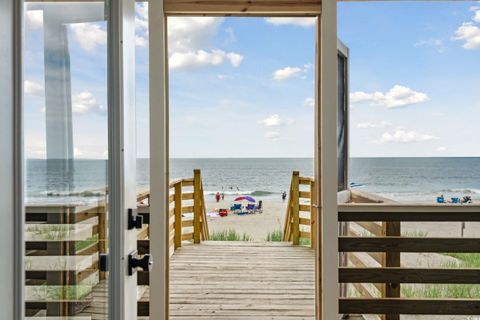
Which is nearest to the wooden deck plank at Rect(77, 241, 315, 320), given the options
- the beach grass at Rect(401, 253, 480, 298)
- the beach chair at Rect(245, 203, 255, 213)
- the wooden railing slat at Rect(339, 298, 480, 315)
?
the wooden railing slat at Rect(339, 298, 480, 315)

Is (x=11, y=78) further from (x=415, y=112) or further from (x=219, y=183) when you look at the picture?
(x=219, y=183)

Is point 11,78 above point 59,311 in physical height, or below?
above

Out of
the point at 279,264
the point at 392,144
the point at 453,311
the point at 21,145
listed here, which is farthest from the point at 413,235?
the point at 392,144

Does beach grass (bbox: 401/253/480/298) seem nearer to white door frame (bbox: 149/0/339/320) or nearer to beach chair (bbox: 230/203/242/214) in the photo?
white door frame (bbox: 149/0/339/320)

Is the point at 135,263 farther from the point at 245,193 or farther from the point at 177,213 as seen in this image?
the point at 245,193

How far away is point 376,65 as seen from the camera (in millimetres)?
9492

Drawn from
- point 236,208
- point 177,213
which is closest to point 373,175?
point 236,208

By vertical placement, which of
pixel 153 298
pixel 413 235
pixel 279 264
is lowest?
pixel 279 264

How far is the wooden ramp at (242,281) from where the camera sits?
3.47 meters

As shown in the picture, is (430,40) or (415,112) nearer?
(415,112)

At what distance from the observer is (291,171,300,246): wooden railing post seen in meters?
5.69

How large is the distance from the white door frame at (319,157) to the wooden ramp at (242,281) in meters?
0.72

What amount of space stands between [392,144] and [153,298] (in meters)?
5.21

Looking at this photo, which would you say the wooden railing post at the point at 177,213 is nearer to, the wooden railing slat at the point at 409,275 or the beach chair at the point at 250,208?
the wooden railing slat at the point at 409,275
